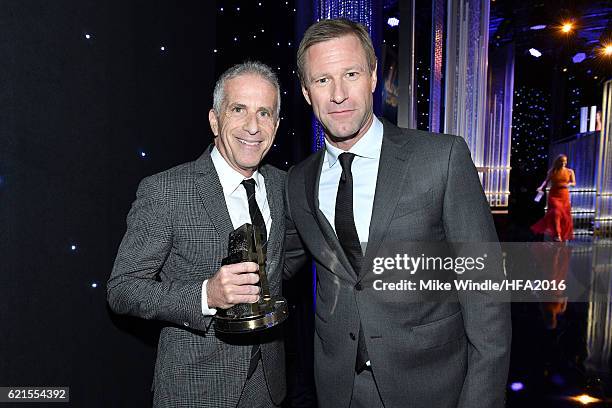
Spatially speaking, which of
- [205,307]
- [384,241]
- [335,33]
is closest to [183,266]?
[205,307]

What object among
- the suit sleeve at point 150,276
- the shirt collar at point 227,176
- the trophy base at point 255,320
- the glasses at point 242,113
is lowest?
the trophy base at point 255,320

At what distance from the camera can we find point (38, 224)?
124 cm

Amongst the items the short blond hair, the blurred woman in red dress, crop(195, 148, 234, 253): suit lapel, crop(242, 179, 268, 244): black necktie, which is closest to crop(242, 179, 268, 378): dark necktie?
crop(242, 179, 268, 244): black necktie

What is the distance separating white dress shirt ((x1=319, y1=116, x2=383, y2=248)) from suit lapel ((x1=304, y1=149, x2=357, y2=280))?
3 cm

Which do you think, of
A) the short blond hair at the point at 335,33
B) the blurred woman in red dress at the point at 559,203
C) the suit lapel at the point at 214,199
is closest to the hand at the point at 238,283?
the suit lapel at the point at 214,199

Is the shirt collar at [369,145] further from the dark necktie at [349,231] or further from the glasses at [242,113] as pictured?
the glasses at [242,113]

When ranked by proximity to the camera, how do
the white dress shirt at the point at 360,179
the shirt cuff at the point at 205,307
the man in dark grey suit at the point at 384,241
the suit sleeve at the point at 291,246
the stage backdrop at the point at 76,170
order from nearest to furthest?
the stage backdrop at the point at 76,170, the shirt cuff at the point at 205,307, the man in dark grey suit at the point at 384,241, the white dress shirt at the point at 360,179, the suit sleeve at the point at 291,246

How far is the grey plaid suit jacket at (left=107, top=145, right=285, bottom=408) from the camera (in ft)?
4.49

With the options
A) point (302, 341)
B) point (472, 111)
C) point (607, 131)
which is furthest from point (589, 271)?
point (302, 341)

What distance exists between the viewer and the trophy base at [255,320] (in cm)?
119

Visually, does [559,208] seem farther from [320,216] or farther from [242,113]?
[242,113]

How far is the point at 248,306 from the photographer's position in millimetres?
1223

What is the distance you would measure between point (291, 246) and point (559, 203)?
951cm

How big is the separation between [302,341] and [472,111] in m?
4.62
